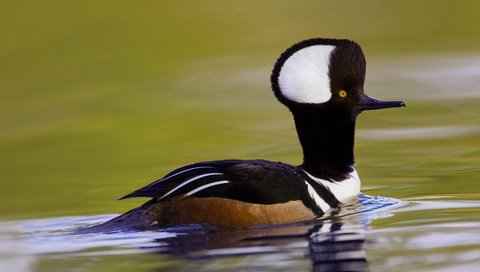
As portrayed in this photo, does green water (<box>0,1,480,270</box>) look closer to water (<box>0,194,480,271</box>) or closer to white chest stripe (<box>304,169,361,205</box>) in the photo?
water (<box>0,194,480,271</box>)

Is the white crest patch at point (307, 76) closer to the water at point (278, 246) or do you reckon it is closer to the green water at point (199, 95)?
the water at point (278, 246)

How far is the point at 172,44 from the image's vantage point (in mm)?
18641

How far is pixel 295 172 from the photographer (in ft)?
30.3

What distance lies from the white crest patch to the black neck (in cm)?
21

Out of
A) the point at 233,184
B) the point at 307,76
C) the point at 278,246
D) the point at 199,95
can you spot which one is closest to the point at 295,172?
the point at 233,184

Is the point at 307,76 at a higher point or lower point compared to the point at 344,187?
higher

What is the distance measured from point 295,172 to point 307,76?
0.67m

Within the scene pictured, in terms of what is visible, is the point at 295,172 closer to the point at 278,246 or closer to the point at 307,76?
the point at 307,76

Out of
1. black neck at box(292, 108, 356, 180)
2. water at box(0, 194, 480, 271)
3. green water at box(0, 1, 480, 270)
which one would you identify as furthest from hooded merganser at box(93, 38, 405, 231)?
green water at box(0, 1, 480, 270)

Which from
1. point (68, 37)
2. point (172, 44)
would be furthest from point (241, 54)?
point (68, 37)

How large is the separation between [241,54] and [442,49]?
2.60 meters

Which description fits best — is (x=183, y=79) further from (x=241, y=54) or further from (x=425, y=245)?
(x=425, y=245)

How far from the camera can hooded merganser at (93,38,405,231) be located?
8.83m

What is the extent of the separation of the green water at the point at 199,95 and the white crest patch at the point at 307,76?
3.37 ft
